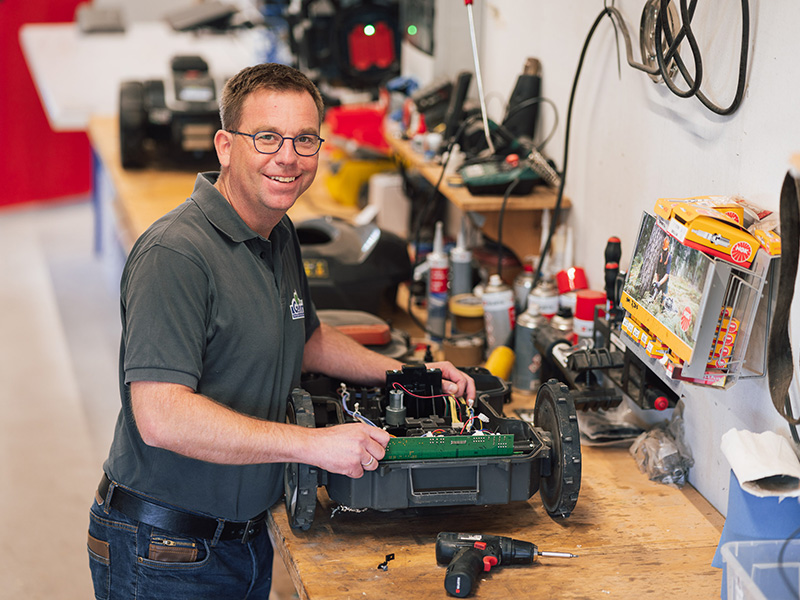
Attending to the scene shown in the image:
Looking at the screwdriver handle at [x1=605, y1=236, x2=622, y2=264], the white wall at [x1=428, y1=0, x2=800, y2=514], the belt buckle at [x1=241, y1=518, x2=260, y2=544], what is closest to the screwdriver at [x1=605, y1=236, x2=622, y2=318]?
the screwdriver handle at [x1=605, y1=236, x2=622, y2=264]

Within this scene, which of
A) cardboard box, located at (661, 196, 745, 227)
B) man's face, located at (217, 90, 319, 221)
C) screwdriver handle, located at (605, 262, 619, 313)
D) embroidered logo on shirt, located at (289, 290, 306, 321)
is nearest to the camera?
cardboard box, located at (661, 196, 745, 227)

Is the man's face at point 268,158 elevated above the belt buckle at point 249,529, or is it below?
above

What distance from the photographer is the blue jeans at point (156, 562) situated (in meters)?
1.64

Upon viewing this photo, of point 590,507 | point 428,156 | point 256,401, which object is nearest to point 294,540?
point 256,401

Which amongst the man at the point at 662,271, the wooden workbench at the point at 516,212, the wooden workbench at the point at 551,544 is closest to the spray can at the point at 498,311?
the wooden workbench at the point at 516,212

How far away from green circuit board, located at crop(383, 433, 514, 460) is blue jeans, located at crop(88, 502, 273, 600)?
16.5 inches

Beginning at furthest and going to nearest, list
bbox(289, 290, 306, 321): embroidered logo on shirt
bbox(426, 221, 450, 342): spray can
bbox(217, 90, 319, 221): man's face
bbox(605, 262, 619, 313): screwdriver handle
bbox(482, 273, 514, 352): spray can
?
bbox(426, 221, 450, 342): spray can → bbox(482, 273, 514, 352): spray can → bbox(605, 262, 619, 313): screwdriver handle → bbox(289, 290, 306, 321): embroidered logo on shirt → bbox(217, 90, 319, 221): man's face

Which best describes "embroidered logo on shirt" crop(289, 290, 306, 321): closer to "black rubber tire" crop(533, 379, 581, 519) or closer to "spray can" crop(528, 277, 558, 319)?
"black rubber tire" crop(533, 379, 581, 519)

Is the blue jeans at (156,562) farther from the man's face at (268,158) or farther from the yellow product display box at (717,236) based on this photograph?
the yellow product display box at (717,236)

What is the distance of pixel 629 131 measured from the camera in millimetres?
2025

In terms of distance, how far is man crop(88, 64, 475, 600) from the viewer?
1436 mm

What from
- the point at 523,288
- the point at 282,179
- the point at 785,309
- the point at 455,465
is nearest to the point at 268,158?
the point at 282,179

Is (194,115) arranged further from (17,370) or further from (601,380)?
(601,380)

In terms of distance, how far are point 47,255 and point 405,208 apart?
3.24m
